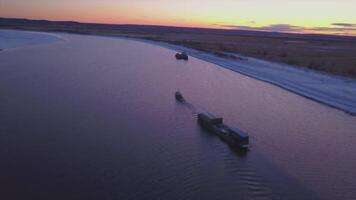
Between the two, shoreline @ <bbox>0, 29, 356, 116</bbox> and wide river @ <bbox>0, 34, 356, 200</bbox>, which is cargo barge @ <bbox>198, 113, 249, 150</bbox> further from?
shoreline @ <bbox>0, 29, 356, 116</bbox>

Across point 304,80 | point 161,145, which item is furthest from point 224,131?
point 304,80

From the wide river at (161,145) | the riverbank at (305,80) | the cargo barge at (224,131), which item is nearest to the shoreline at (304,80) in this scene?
the riverbank at (305,80)

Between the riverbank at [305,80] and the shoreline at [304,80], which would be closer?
the shoreline at [304,80]

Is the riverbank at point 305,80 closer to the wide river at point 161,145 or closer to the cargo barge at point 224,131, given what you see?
the wide river at point 161,145

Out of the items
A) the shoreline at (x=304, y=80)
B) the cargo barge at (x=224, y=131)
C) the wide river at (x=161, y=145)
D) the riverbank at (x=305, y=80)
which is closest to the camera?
the wide river at (x=161, y=145)

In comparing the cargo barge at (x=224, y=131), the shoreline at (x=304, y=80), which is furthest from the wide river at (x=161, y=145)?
the shoreline at (x=304, y=80)

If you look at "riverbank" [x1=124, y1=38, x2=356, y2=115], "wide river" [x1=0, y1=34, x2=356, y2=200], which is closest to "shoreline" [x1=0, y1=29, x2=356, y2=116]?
"riverbank" [x1=124, y1=38, x2=356, y2=115]

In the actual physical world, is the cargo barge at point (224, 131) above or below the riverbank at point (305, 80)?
above

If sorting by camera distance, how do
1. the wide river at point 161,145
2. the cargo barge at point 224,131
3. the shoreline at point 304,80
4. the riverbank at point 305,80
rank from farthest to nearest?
the riverbank at point 305,80 → the shoreline at point 304,80 → the cargo barge at point 224,131 → the wide river at point 161,145
